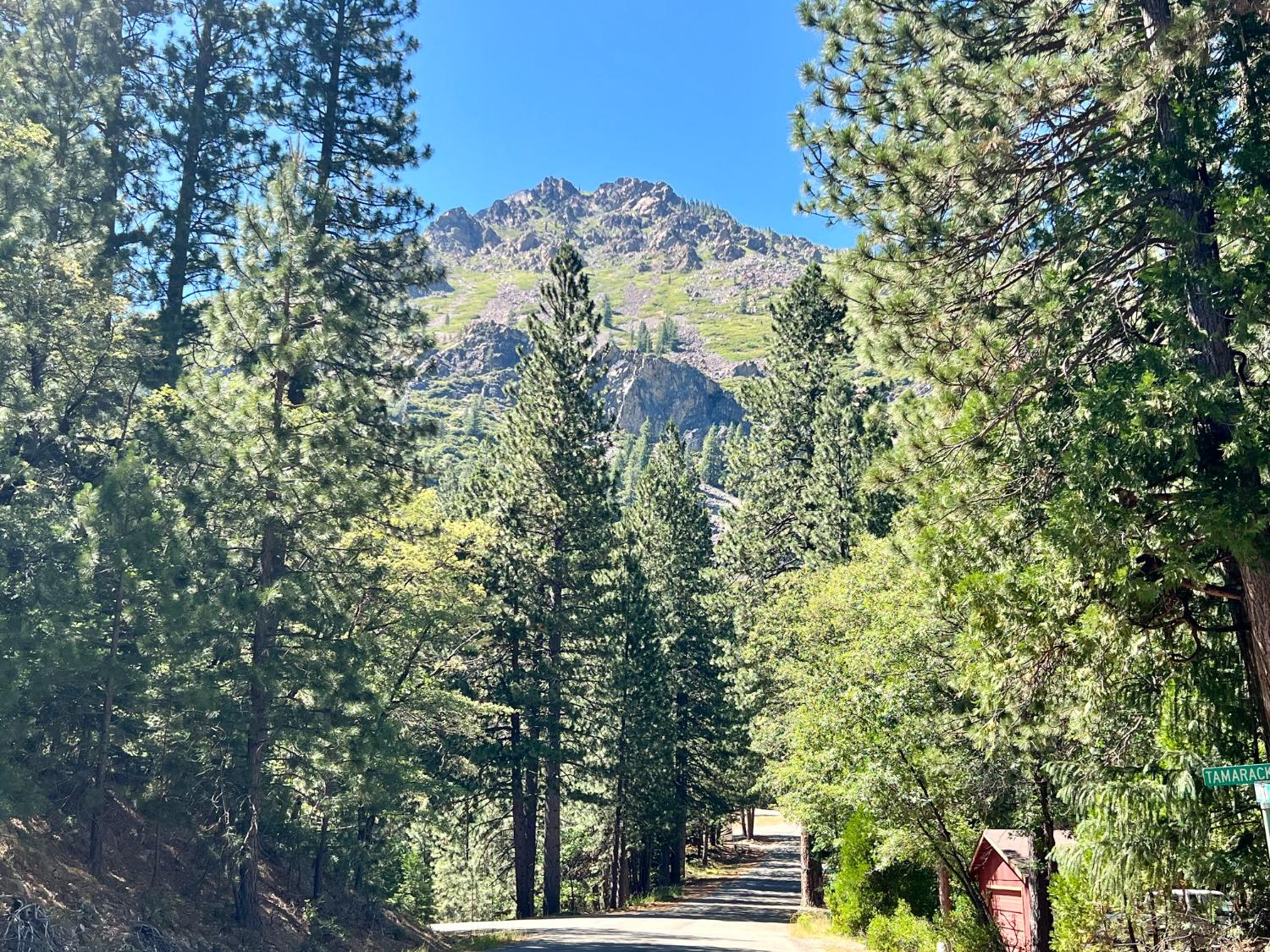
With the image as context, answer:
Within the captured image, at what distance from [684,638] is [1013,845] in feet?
77.0

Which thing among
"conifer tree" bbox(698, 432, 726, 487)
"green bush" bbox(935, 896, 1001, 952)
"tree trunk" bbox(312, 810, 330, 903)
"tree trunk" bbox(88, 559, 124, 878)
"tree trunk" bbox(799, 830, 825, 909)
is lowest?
"tree trunk" bbox(799, 830, 825, 909)

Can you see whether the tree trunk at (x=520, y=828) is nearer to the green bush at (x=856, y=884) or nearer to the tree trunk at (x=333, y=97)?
the green bush at (x=856, y=884)

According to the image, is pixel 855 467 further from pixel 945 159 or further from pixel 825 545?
pixel 945 159

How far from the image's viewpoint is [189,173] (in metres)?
19.9

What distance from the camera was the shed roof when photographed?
1498cm

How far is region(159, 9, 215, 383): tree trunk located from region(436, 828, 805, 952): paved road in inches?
621

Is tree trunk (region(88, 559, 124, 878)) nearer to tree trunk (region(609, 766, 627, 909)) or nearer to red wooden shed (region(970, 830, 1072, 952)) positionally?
red wooden shed (region(970, 830, 1072, 952))

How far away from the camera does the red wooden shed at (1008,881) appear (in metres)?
15.5

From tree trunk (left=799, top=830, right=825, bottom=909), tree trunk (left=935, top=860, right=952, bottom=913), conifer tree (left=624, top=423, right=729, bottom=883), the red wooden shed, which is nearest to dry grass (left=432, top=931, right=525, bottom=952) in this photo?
tree trunk (left=935, top=860, right=952, bottom=913)

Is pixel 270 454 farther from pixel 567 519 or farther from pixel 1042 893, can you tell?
pixel 1042 893

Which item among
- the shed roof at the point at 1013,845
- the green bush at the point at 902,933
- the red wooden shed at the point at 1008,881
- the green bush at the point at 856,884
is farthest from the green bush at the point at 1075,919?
the green bush at the point at 856,884

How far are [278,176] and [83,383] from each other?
4.87 m

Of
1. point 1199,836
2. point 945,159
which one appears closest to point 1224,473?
point 1199,836

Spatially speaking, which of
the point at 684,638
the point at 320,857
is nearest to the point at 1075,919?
the point at 320,857
